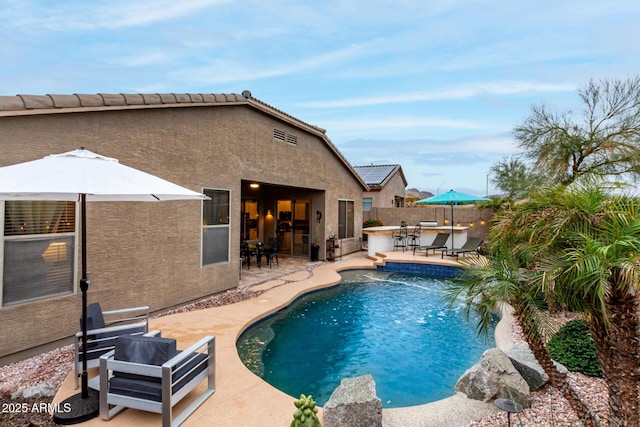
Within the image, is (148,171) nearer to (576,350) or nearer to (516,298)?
(516,298)

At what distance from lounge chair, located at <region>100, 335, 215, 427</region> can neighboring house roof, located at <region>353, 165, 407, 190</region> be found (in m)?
20.6

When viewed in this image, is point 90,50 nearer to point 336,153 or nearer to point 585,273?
point 336,153

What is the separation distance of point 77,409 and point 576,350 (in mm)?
6660

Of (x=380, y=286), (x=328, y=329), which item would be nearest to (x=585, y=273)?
(x=328, y=329)

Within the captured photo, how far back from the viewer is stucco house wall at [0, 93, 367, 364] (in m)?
5.06

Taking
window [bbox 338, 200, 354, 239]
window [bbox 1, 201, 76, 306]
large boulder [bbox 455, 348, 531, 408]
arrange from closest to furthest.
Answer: large boulder [bbox 455, 348, 531, 408] < window [bbox 1, 201, 76, 306] < window [bbox 338, 200, 354, 239]

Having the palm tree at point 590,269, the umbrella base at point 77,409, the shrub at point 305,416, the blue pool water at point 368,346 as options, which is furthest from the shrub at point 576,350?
the umbrella base at point 77,409

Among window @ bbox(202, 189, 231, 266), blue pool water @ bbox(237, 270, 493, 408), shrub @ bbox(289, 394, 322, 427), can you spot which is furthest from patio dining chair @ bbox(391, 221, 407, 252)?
shrub @ bbox(289, 394, 322, 427)

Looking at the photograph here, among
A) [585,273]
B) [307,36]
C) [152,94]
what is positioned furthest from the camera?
[307,36]

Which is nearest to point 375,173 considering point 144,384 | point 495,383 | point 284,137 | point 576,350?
point 284,137

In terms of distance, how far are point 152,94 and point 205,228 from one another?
3294 millimetres

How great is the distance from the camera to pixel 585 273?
7.91ft

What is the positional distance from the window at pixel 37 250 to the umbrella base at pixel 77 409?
2.32 m

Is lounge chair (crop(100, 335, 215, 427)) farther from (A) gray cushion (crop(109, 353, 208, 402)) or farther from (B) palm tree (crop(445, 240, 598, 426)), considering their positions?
(B) palm tree (crop(445, 240, 598, 426))
